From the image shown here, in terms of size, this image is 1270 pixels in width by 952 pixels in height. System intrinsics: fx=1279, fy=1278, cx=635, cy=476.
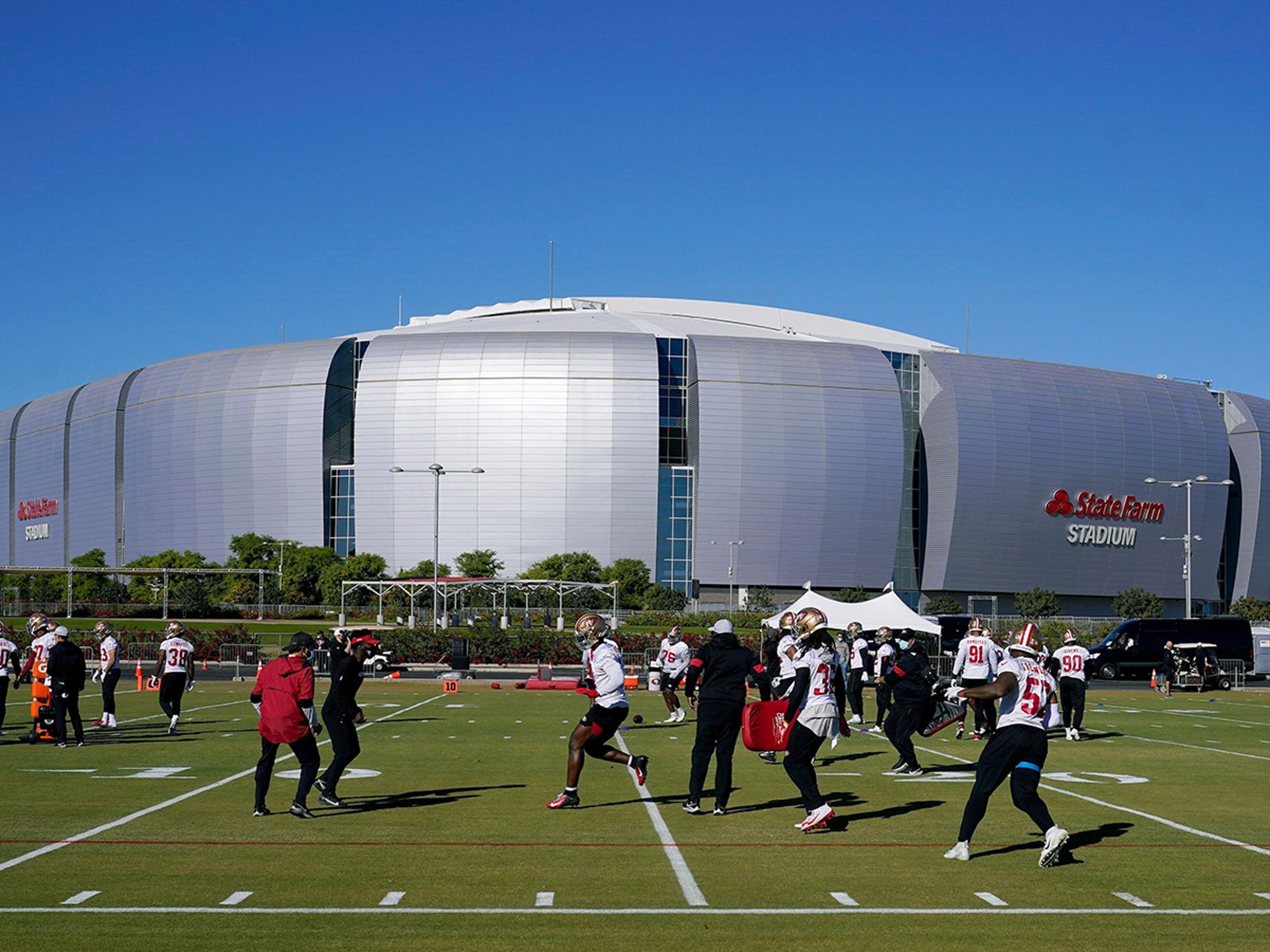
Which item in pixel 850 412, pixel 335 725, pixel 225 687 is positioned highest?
pixel 850 412

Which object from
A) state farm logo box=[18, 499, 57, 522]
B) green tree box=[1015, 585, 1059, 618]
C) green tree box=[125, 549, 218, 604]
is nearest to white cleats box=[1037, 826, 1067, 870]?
green tree box=[1015, 585, 1059, 618]

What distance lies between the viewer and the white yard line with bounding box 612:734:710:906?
385 inches

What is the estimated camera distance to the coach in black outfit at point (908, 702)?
18250mm

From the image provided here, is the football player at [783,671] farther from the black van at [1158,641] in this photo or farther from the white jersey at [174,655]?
the black van at [1158,641]

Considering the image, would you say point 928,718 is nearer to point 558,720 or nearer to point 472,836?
point 472,836

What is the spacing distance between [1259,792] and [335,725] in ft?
38.7

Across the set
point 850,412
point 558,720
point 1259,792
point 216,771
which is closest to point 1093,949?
point 1259,792

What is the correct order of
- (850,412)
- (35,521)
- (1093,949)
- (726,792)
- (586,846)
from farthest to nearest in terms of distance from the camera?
(35,521) < (850,412) < (726,792) < (586,846) < (1093,949)

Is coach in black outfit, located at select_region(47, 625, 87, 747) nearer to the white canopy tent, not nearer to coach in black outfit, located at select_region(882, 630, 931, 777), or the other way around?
coach in black outfit, located at select_region(882, 630, 931, 777)

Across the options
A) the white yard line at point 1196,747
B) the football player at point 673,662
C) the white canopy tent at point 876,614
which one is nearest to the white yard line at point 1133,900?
the white yard line at point 1196,747

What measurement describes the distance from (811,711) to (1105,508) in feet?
381

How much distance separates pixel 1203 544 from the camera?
124625 mm

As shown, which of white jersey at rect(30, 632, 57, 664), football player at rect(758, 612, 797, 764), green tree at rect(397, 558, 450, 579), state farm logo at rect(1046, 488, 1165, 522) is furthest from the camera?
state farm logo at rect(1046, 488, 1165, 522)

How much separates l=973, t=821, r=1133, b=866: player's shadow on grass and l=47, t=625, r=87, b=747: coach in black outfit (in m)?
15.0
